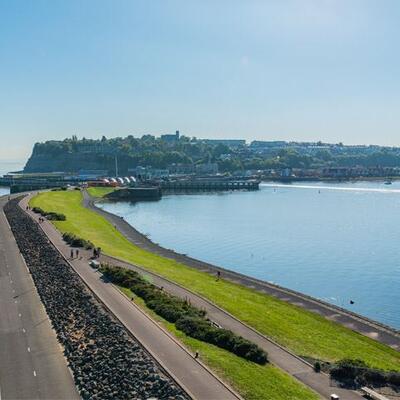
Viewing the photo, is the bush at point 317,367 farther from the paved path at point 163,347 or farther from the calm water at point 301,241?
the calm water at point 301,241

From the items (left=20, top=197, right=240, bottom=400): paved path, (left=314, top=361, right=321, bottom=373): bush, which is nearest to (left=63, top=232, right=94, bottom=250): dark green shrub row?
(left=20, top=197, right=240, bottom=400): paved path

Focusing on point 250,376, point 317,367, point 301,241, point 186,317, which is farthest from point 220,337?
point 301,241

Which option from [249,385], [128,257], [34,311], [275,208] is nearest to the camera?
[249,385]

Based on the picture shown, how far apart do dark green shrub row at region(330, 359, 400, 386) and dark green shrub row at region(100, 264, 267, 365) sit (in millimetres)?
4507

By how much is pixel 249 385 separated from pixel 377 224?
108864 mm

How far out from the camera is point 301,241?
4021 inches

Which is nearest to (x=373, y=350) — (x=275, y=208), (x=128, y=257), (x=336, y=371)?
(x=336, y=371)

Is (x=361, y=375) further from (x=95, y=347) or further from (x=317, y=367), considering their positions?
(x=95, y=347)

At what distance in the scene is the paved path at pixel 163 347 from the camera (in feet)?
87.4

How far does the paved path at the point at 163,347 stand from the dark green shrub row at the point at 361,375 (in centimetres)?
841

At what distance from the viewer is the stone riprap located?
28.0 m

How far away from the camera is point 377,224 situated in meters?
128

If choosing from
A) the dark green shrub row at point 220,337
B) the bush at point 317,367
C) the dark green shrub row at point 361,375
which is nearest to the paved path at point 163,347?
the dark green shrub row at point 220,337

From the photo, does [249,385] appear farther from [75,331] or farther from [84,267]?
[84,267]
